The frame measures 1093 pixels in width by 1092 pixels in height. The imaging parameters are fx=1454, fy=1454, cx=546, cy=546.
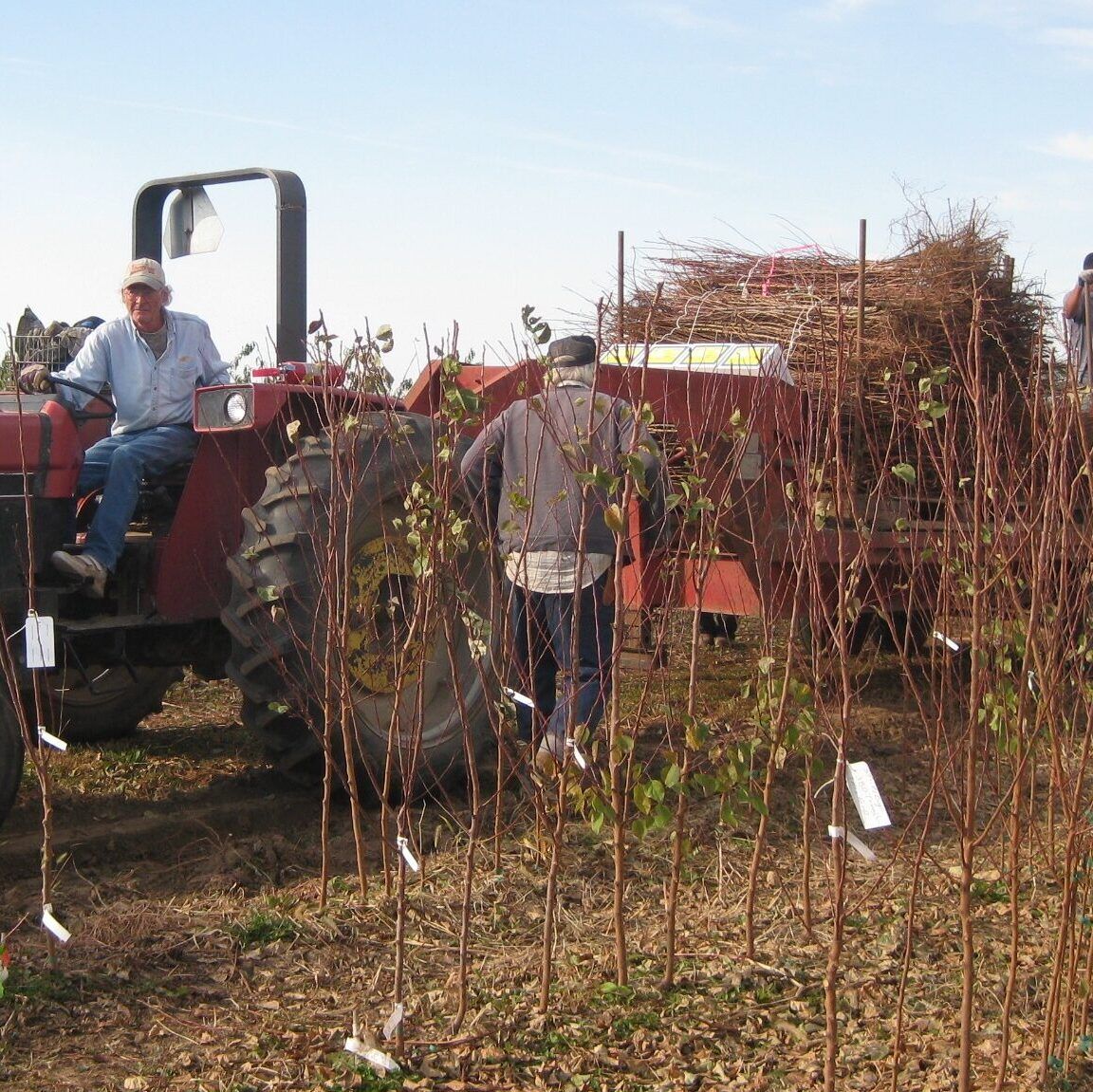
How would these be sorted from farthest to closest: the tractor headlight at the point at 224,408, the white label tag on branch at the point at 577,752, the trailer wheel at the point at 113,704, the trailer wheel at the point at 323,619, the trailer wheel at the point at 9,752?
the trailer wheel at the point at 113,704 → the tractor headlight at the point at 224,408 → the trailer wheel at the point at 323,619 → the trailer wheel at the point at 9,752 → the white label tag on branch at the point at 577,752

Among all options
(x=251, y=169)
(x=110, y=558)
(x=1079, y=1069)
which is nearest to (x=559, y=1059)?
(x=1079, y=1069)

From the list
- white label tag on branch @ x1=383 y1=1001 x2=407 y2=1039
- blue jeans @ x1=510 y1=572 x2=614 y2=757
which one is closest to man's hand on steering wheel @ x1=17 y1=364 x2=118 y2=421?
blue jeans @ x1=510 y1=572 x2=614 y2=757

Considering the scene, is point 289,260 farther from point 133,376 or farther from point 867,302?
point 867,302

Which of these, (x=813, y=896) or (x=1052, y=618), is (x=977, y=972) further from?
(x=1052, y=618)

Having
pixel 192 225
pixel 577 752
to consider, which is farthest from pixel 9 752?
pixel 192 225

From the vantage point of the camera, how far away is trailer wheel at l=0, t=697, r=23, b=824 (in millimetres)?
3998

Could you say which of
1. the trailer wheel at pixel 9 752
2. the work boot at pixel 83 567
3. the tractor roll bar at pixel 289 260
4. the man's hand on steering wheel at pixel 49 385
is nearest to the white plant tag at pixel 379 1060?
the trailer wheel at pixel 9 752

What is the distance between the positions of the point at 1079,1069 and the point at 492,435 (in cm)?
260

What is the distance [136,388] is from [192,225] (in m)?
0.96

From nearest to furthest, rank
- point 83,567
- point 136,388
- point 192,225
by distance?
point 83,567
point 136,388
point 192,225

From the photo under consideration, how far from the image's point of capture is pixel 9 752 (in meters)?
4.02

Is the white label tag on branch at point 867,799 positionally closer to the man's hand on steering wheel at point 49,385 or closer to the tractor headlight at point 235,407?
the tractor headlight at point 235,407

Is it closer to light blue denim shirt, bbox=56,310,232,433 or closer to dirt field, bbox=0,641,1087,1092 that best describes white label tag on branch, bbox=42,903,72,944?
dirt field, bbox=0,641,1087,1092

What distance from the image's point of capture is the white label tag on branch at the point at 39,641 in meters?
3.35
